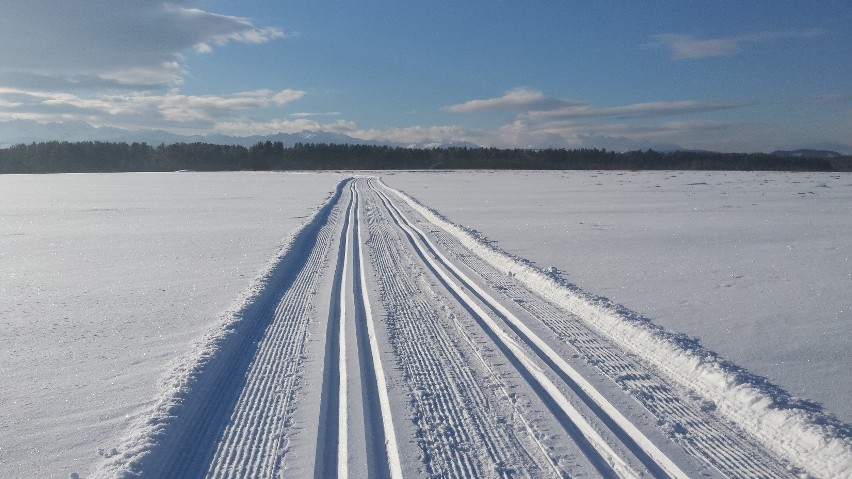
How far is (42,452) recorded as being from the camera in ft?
13.4

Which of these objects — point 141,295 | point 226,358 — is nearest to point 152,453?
point 226,358

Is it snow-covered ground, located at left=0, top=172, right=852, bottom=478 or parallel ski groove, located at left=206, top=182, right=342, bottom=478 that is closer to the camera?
parallel ski groove, located at left=206, top=182, right=342, bottom=478

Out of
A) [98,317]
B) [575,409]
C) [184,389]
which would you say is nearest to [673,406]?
[575,409]

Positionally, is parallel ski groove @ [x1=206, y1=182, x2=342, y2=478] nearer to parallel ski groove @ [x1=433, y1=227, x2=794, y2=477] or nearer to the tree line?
parallel ski groove @ [x1=433, y1=227, x2=794, y2=477]

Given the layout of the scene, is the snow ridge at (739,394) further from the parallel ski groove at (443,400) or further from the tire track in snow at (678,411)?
the parallel ski groove at (443,400)

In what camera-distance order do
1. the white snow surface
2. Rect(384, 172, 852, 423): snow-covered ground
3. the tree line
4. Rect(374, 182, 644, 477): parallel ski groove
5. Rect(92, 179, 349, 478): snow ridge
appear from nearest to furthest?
Rect(374, 182, 644, 477): parallel ski groove
Rect(92, 179, 349, 478): snow ridge
the white snow surface
Rect(384, 172, 852, 423): snow-covered ground
the tree line

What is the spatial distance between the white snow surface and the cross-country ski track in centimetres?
36

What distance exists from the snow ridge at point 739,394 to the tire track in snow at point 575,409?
33.5 inches

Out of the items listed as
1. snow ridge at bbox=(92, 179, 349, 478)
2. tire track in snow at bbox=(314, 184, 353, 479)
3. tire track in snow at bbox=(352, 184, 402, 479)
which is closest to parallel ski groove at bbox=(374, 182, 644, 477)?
tire track in snow at bbox=(352, 184, 402, 479)

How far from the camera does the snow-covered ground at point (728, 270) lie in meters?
6.00

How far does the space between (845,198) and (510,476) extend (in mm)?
32649

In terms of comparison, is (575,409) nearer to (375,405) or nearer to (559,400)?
(559,400)

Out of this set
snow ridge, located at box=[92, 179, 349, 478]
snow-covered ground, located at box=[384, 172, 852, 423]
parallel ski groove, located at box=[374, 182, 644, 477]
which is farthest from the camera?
snow-covered ground, located at box=[384, 172, 852, 423]

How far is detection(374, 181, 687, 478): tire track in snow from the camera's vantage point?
12.5 ft
